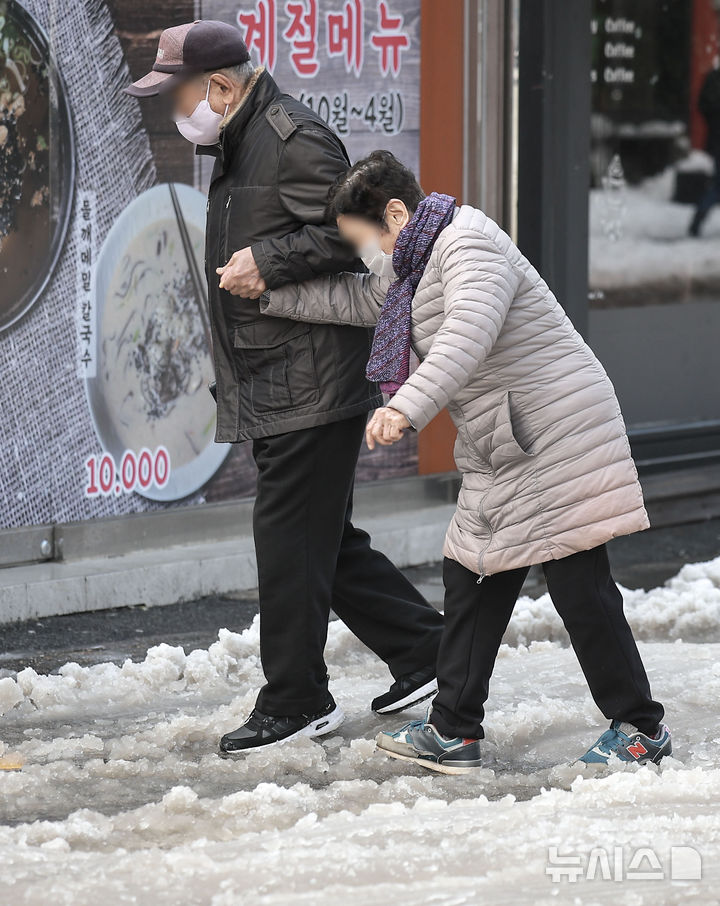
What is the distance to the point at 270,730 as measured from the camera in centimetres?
425

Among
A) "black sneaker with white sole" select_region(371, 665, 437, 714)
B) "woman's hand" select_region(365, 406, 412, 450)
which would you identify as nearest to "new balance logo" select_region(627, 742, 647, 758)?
"black sneaker with white sole" select_region(371, 665, 437, 714)

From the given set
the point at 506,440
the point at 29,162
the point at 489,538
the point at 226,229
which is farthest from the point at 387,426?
the point at 29,162

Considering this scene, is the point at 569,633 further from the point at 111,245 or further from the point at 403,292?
the point at 111,245

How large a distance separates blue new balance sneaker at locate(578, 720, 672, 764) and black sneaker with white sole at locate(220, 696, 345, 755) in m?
0.78

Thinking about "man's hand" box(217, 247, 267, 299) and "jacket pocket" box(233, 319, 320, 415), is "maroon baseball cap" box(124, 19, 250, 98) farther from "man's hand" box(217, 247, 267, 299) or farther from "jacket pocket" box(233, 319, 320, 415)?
"jacket pocket" box(233, 319, 320, 415)

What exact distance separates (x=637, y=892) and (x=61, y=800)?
1521 millimetres

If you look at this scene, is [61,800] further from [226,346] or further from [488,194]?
[488,194]

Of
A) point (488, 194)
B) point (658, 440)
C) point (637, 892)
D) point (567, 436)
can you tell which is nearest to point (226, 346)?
point (567, 436)

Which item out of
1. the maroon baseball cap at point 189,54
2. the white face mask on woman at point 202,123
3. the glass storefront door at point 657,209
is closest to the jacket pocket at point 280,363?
the white face mask on woman at point 202,123

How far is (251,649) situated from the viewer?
17.1ft

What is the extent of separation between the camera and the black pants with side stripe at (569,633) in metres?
3.92

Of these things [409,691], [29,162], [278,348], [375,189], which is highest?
[375,189]

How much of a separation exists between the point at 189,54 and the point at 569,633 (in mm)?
1850

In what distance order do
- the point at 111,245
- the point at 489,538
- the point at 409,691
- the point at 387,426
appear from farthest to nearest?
the point at 111,245
the point at 409,691
the point at 489,538
the point at 387,426
